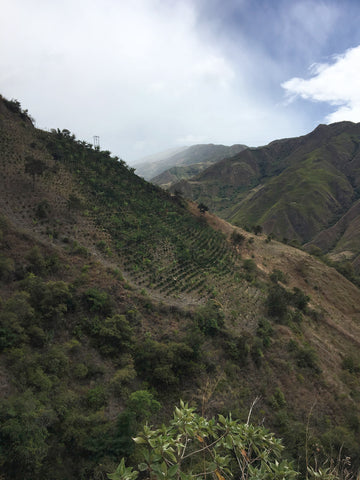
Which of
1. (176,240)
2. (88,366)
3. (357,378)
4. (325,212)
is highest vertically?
(325,212)

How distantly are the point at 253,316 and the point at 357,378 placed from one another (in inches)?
488

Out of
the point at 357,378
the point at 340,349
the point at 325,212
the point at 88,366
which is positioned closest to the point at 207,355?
the point at 88,366

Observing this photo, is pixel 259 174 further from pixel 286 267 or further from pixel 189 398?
pixel 189 398

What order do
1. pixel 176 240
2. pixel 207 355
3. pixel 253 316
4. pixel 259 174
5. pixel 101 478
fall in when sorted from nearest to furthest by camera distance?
pixel 101 478
pixel 207 355
pixel 253 316
pixel 176 240
pixel 259 174

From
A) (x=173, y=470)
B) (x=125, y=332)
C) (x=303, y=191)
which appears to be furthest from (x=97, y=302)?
(x=303, y=191)

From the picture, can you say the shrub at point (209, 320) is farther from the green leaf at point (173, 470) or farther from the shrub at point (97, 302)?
the green leaf at point (173, 470)

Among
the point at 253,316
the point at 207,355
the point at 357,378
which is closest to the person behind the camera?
the point at 207,355

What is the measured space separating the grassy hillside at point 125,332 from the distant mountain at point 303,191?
40967 mm

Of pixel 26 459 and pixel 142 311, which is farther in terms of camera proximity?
pixel 142 311

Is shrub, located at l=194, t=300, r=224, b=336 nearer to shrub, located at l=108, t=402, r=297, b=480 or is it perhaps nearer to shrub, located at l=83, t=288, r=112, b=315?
shrub, located at l=83, t=288, r=112, b=315

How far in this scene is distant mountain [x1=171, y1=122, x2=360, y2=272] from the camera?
345 feet

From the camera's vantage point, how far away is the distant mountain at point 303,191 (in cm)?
10506

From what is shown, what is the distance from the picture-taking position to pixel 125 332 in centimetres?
1898

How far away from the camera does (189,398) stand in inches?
651
